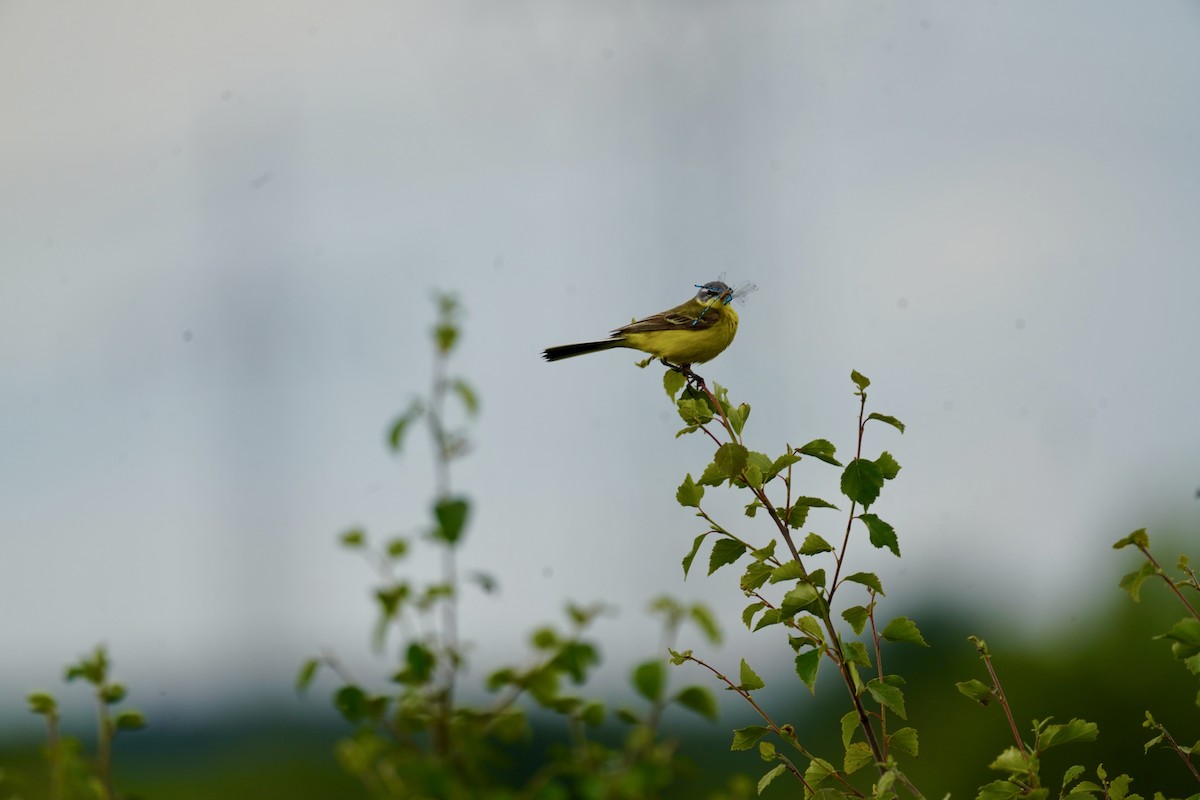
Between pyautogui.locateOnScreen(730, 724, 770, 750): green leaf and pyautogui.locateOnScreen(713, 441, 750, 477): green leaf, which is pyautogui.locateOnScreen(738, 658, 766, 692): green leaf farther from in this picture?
pyautogui.locateOnScreen(713, 441, 750, 477): green leaf

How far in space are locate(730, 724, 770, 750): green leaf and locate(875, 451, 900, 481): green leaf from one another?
0.69 m

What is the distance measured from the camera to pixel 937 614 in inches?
1093

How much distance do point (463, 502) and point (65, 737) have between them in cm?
145

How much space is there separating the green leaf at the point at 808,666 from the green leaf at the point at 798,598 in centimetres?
13

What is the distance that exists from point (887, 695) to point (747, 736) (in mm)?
Result: 407

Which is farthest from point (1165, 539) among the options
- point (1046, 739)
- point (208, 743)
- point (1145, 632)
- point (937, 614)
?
point (1046, 739)

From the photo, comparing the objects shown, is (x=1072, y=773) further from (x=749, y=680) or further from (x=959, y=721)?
(x=959, y=721)

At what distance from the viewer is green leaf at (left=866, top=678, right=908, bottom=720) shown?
250 centimetres

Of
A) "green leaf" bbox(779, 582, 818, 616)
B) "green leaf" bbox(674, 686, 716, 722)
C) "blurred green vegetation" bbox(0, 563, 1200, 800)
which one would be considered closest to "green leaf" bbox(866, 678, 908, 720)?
"green leaf" bbox(779, 582, 818, 616)

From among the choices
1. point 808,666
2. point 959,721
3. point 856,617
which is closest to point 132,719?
point 808,666

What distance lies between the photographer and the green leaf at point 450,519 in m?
1.91

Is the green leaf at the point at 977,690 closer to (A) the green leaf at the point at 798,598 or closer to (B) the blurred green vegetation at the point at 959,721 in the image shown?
(A) the green leaf at the point at 798,598

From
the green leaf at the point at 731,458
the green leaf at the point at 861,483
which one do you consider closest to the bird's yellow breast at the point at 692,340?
the green leaf at the point at 731,458

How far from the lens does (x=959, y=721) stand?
69.9 ft
